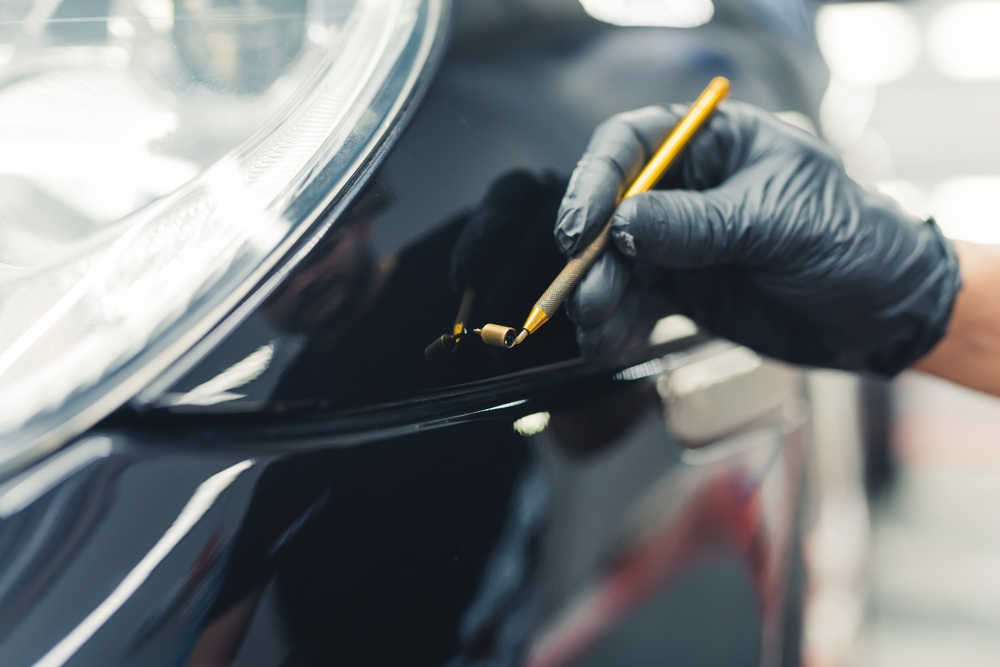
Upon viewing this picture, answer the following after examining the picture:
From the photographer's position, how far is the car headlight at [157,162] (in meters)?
0.36

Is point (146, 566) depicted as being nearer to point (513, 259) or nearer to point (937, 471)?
point (513, 259)

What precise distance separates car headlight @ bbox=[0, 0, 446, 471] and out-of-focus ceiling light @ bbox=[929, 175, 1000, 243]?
4.69m

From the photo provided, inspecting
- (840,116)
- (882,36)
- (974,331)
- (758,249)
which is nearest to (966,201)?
(882,36)

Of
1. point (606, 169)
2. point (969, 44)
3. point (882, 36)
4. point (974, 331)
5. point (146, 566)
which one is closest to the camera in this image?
point (146, 566)

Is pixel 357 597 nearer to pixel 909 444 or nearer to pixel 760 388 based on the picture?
pixel 760 388

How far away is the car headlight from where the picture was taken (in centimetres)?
36

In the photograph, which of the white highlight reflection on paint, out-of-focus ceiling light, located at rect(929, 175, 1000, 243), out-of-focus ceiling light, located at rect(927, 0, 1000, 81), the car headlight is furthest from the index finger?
out-of-focus ceiling light, located at rect(927, 0, 1000, 81)

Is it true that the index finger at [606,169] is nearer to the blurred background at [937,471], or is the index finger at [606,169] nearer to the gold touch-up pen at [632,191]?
the gold touch-up pen at [632,191]

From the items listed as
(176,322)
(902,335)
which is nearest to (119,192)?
(176,322)

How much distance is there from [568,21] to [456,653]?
18.2 inches

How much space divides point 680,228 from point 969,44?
17.2 feet

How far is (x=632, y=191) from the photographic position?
0.52 metres

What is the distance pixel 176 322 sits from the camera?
0.36 m

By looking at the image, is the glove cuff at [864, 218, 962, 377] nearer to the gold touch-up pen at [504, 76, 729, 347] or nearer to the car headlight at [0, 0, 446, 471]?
the gold touch-up pen at [504, 76, 729, 347]
